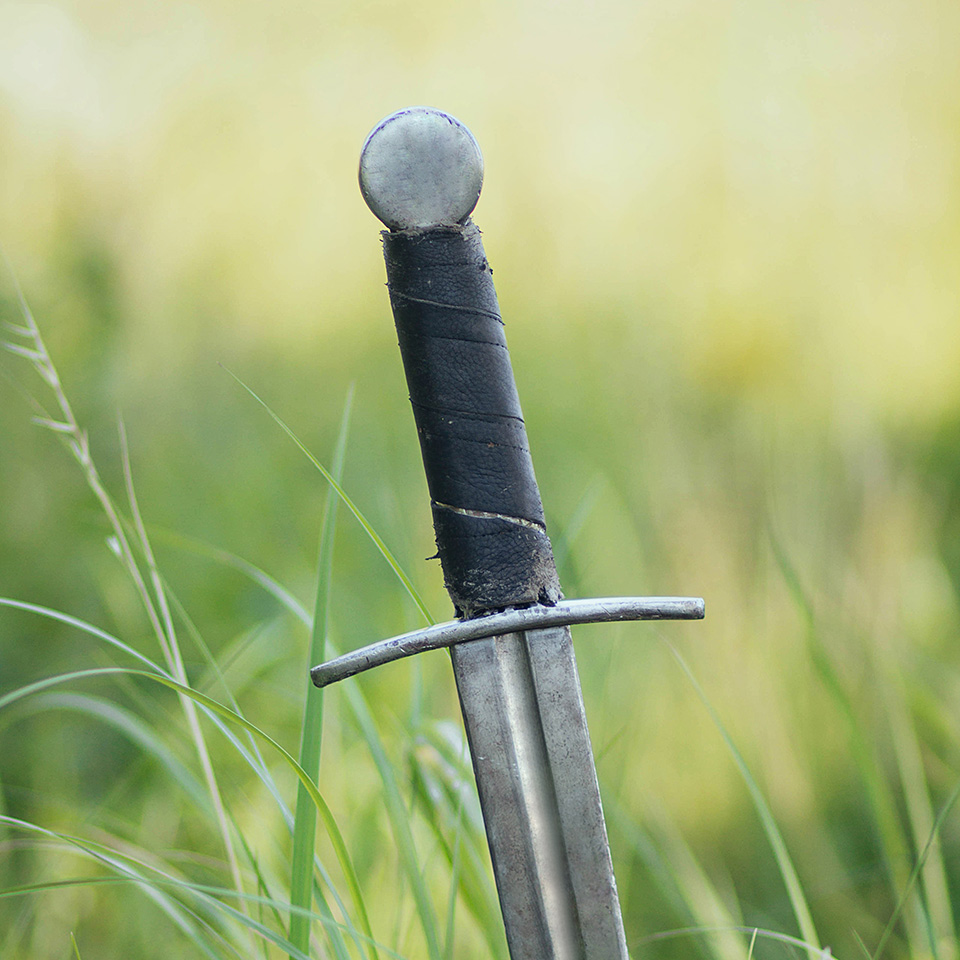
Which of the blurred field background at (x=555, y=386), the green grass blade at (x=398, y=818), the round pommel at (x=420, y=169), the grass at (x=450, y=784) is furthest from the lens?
the blurred field background at (x=555, y=386)

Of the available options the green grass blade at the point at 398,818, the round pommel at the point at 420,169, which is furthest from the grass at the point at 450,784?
the round pommel at the point at 420,169

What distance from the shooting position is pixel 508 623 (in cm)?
30

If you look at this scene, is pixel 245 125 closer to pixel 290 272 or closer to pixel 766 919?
pixel 290 272

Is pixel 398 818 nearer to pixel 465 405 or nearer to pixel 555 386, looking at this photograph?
pixel 465 405

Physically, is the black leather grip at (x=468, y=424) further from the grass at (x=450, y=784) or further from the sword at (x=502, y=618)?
the grass at (x=450, y=784)

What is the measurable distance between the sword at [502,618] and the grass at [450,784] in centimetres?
13

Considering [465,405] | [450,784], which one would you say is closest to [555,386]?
[450,784]

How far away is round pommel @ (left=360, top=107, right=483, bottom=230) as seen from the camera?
0.29m

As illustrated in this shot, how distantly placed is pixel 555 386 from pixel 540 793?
78 centimetres

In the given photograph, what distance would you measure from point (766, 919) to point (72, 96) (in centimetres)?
128

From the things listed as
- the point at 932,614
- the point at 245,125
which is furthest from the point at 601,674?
the point at 245,125

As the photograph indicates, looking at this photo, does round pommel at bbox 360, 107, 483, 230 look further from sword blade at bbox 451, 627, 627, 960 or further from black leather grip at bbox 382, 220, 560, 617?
sword blade at bbox 451, 627, 627, 960

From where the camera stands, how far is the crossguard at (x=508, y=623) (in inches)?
11.6

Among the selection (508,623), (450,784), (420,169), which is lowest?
(450,784)
